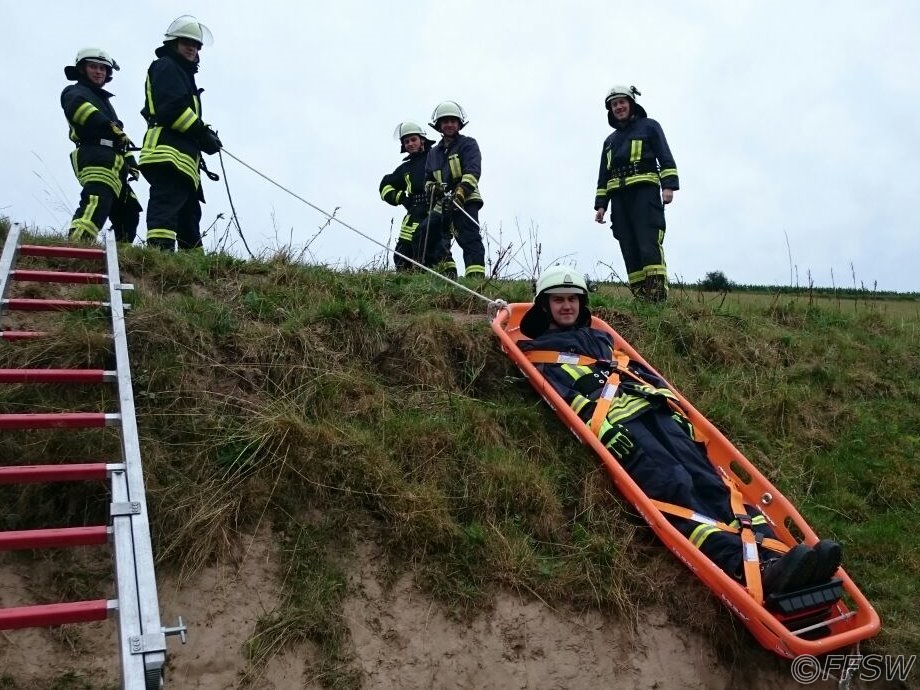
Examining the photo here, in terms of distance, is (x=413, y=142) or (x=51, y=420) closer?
(x=51, y=420)

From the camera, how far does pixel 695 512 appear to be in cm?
404

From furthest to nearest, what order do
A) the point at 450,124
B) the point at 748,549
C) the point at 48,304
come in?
the point at 450,124
the point at 48,304
the point at 748,549

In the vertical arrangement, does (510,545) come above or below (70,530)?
below

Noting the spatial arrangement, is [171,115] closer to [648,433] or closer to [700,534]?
[648,433]

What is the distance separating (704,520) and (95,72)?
6442 mm

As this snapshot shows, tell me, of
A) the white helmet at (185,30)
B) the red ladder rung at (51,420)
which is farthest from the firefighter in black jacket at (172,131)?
the red ladder rung at (51,420)

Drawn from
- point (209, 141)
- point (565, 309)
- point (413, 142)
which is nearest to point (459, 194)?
point (413, 142)

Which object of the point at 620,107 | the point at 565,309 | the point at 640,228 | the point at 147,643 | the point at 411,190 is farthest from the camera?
the point at 411,190

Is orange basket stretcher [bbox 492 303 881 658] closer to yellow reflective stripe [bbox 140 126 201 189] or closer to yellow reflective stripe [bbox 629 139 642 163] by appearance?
yellow reflective stripe [bbox 629 139 642 163]

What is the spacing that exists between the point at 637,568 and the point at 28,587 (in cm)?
283

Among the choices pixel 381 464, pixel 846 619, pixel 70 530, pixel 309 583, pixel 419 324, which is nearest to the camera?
pixel 70 530

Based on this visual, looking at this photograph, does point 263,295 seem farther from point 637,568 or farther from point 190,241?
point 637,568

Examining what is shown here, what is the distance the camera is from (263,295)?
5.26m

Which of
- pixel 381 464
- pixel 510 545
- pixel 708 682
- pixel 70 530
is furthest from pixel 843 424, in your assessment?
pixel 70 530
